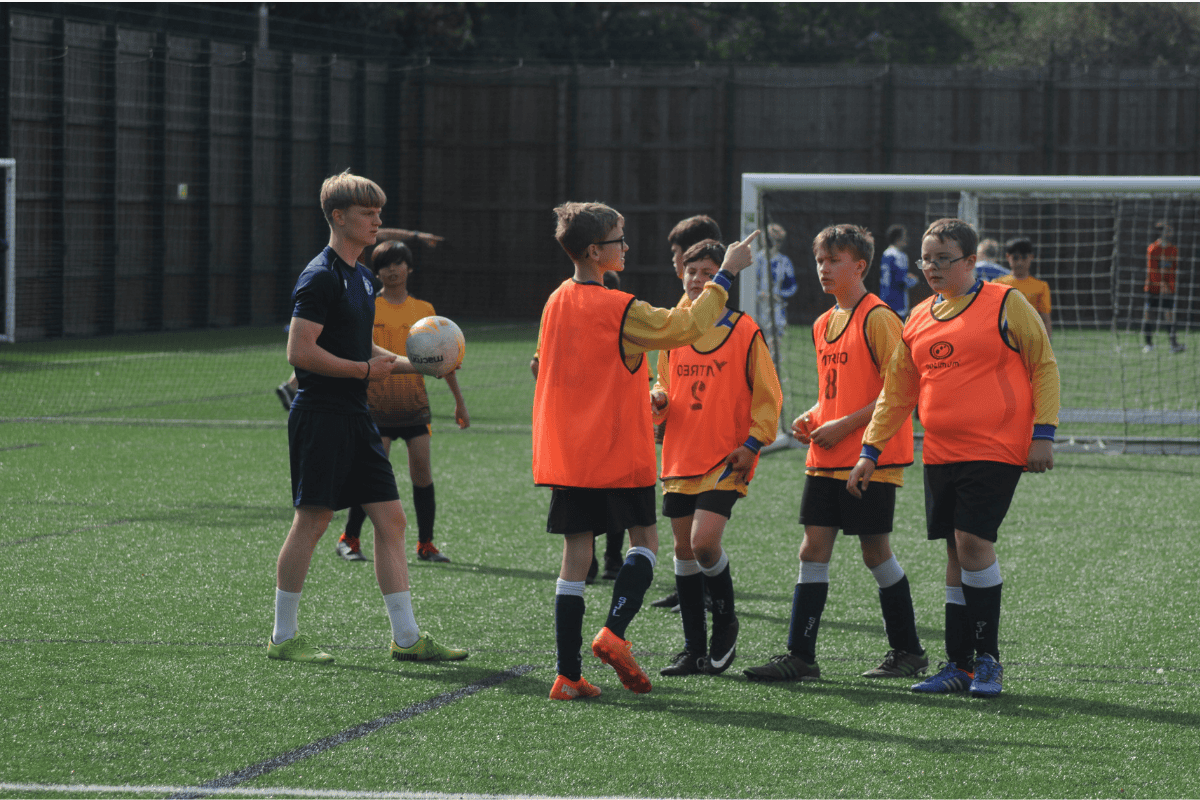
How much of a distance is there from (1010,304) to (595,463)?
4.90 feet

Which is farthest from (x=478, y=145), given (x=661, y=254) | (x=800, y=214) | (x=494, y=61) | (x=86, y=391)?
(x=86, y=391)

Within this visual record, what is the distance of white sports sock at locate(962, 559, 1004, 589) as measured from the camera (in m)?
4.57

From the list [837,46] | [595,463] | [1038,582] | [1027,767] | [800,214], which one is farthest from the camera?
[837,46]

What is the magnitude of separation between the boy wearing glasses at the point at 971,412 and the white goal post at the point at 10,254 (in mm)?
15833

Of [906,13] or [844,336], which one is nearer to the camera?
[844,336]

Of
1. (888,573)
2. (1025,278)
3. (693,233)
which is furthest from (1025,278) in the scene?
(888,573)

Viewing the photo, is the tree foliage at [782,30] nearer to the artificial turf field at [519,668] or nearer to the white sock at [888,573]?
the artificial turf field at [519,668]

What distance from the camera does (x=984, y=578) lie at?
4.57 meters

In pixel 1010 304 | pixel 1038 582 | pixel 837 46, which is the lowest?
pixel 1038 582

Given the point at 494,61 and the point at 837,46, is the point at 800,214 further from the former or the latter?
the point at 837,46

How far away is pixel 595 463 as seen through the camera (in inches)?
174

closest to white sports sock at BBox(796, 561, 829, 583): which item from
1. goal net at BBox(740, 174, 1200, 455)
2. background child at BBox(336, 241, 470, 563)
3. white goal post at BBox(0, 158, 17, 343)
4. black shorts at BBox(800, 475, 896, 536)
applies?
black shorts at BBox(800, 475, 896, 536)

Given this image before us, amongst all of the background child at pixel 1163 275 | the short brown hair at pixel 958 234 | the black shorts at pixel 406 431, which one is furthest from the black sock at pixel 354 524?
the background child at pixel 1163 275

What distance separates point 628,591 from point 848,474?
0.93 m
